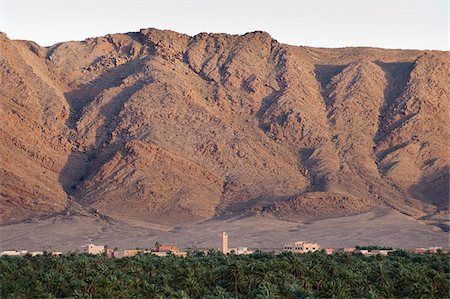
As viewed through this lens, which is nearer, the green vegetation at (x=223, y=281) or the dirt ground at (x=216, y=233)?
the green vegetation at (x=223, y=281)

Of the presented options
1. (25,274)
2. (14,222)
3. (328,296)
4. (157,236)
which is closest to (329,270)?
A: (328,296)

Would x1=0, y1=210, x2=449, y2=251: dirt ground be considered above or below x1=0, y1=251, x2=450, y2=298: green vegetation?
above

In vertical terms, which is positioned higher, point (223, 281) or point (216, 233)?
point (216, 233)

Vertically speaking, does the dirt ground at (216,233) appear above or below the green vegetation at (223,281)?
above

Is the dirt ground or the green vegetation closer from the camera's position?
the green vegetation

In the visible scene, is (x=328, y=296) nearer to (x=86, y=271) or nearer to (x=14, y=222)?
(x=86, y=271)

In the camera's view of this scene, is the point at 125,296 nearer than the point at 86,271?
Yes

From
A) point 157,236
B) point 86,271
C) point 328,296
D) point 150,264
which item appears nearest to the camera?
point 328,296

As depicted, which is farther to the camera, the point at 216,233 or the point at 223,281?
the point at 216,233
